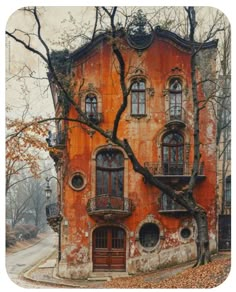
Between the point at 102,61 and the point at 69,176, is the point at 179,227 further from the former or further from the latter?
the point at 102,61

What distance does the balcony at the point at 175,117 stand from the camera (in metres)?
8.32

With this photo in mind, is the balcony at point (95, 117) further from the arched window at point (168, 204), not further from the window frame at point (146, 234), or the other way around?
the window frame at point (146, 234)

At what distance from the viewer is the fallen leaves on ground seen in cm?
791

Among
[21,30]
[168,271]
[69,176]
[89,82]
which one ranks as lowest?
[168,271]

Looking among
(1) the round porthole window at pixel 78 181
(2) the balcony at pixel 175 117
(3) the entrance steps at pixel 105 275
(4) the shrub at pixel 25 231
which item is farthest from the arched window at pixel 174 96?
(4) the shrub at pixel 25 231

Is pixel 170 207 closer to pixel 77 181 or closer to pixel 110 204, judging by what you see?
pixel 110 204

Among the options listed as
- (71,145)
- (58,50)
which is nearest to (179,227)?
(71,145)

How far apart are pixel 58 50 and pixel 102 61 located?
60cm

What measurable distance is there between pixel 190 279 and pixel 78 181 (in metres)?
1.93

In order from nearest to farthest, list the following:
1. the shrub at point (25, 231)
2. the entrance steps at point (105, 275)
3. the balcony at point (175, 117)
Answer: the shrub at point (25, 231) → the entrance steps at point (105, 275) → the balcony at point (175, 117)

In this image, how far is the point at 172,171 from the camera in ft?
27.4

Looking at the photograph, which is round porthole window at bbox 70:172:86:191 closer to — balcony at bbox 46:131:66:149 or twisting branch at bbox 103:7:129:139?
balcony at bbox 46:131:66:149

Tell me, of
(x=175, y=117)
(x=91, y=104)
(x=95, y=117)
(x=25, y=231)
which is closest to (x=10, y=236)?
(x=25, y=231)

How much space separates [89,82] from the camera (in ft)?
27.6
